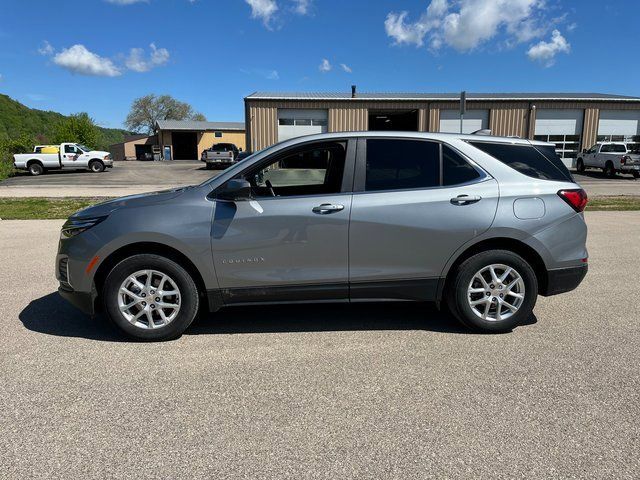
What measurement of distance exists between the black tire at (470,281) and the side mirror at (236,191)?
1931 millimetres

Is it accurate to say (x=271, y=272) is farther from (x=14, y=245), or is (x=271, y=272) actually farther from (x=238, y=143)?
(x=238, y=143)

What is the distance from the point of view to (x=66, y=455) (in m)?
2.60

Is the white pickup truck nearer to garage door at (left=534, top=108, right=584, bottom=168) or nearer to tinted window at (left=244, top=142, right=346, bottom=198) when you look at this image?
garage door at (left=534, top=108, right=584, bottom=168)

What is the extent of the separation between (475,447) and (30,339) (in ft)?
12.1

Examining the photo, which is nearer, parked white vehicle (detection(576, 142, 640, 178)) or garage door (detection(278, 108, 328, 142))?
parked white vehicle (detection(576, 142, 640, 178))

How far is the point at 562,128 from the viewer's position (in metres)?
34.6

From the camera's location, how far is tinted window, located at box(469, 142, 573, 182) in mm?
4383

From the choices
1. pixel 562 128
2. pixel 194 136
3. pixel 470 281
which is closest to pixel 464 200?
pixel 470 281

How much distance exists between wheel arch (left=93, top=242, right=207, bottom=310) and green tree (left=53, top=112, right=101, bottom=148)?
47078 mm

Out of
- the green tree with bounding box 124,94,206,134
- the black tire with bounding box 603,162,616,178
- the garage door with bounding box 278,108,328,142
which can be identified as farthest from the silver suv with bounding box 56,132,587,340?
the green tree with bounding box 124,94,206,134

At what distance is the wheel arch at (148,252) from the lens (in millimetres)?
4093

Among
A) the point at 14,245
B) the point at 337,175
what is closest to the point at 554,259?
the point at 337,175

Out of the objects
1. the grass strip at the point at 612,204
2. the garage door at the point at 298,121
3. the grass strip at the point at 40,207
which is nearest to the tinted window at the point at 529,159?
the grass strip at the point at 612,204

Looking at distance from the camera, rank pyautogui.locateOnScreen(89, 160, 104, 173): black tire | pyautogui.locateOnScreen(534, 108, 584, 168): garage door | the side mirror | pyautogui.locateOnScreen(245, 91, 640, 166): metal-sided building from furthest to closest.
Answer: pyautogui.locateOnScreen(534, 108, 584, 168): garage door → pyautogui.locateOnScreen(245, 91, 640, 166): metal-sided building → pyautogui.locateOnScreen(89, 160, 104, 173): black tire → the side mirror
